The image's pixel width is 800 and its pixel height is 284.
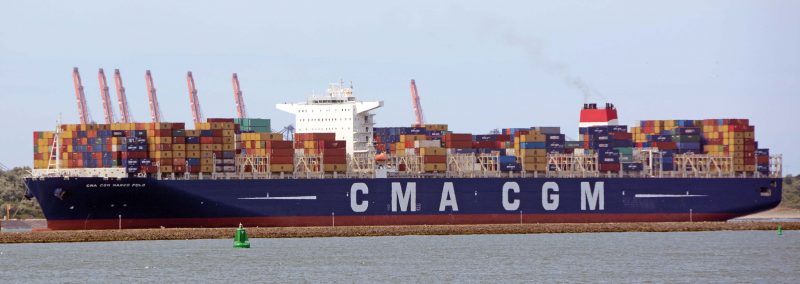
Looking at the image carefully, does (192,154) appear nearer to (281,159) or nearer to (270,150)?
(270,150)

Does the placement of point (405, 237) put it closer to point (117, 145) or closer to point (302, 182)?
point (302, 182)

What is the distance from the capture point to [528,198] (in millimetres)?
92312

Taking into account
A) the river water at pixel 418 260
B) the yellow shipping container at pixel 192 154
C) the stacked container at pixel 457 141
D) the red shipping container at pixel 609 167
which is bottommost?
the river water at pixel 418 260

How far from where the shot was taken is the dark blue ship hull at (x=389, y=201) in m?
82.3

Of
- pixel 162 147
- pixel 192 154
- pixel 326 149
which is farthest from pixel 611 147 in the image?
pixel 162 147

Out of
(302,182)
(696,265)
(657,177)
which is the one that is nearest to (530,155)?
(657,177)

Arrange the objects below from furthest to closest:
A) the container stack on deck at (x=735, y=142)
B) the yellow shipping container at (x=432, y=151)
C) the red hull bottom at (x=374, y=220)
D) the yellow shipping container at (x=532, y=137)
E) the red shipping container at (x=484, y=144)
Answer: the container stack on deck at (x=735, y=142)
the red shipping container at (x=484, y=144)
the yellow shipping container at (x=532, y=137)
the yellow shipping container at (x=432, y=151)
the red hull bottom at (x=374, y=220)

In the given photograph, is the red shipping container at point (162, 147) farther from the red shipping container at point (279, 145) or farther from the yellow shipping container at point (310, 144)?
the yellow shipping container at point (310, 144)

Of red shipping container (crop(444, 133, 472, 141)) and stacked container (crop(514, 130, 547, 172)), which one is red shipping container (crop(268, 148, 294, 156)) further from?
stacked container (crop(514, 130, 547, 172))

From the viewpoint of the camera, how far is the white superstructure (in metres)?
95.6

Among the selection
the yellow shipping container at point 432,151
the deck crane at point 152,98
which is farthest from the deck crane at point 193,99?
the yellow shipping container at point 432,151

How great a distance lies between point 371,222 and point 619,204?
52.7 ft

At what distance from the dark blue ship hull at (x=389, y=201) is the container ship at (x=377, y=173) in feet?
0.24

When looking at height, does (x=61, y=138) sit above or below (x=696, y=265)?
above
